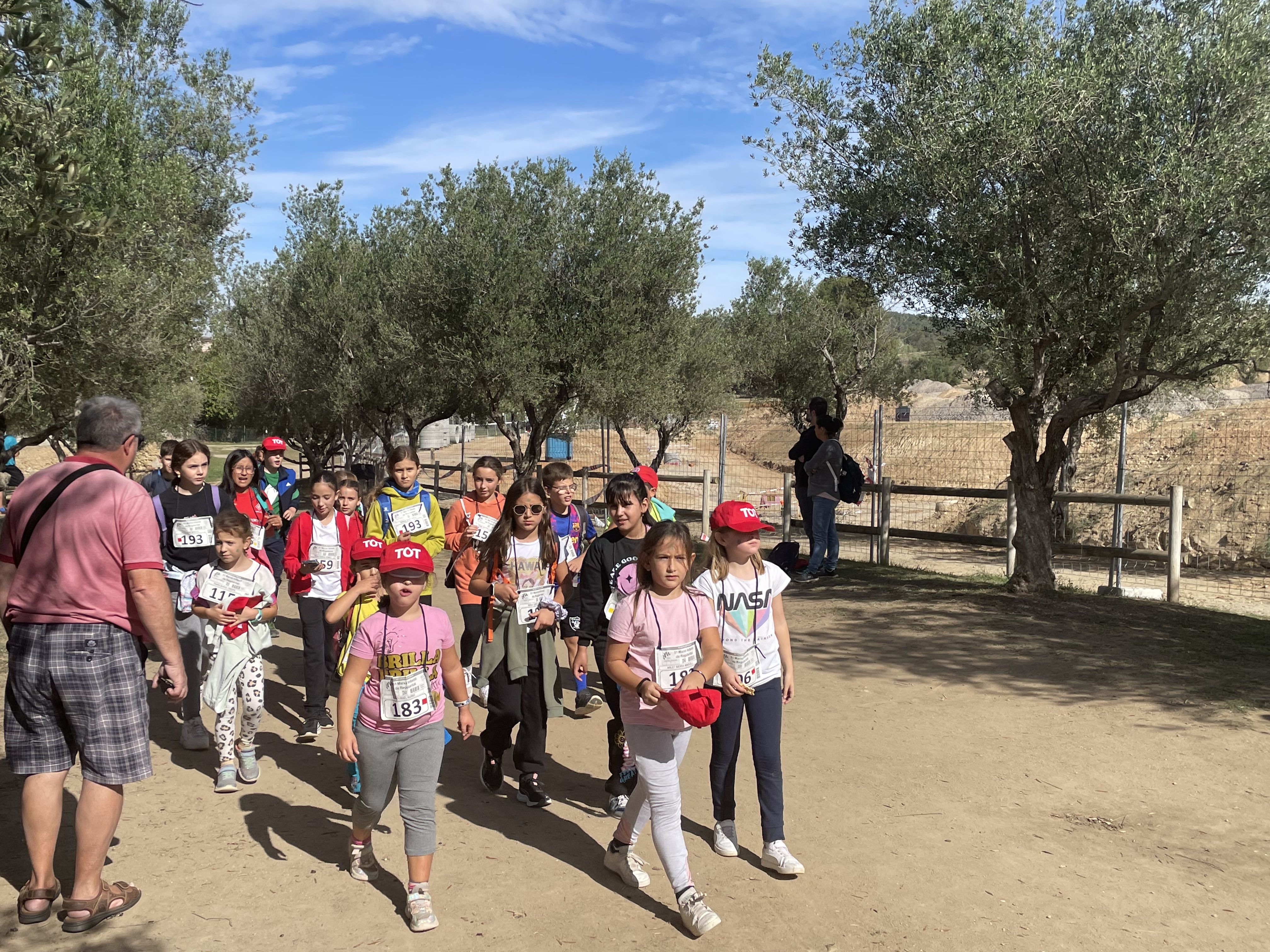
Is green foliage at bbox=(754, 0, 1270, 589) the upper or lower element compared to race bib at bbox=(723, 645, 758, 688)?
upper

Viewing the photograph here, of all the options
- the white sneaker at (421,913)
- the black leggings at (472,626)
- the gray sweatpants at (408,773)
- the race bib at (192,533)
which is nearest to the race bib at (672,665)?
the gray sweatpants at (408,773)

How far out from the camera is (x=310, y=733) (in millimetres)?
6332

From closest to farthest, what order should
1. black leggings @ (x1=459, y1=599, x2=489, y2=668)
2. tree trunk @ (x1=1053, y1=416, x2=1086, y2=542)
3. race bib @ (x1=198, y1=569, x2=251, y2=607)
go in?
race bib @ (x1=198, y1=569, x2=251, y2=607) → black leggings @ (x1=459, y1=599, x2=489, y2=668) → tree trunk @ (x1=1053, y1=416, x2=1086, y2=542)

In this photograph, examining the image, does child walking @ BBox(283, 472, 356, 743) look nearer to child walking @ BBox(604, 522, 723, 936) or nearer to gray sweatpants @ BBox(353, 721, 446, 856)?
gray sweatpants @ BBox(353, 721, 446, 856)

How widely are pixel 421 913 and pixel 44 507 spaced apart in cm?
210

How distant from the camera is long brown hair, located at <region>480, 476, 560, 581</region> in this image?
538 cm

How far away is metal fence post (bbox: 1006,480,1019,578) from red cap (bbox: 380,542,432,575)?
860cm

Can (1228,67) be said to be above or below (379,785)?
above

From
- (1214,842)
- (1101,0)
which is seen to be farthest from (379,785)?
(1101,0)

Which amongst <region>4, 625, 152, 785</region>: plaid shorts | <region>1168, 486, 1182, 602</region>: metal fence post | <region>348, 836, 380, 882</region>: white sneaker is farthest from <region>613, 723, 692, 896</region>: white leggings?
<region>1168, 486, 1182, 602</region>: metal fence post

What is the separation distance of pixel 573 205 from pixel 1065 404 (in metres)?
9.27

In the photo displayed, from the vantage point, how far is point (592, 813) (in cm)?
514

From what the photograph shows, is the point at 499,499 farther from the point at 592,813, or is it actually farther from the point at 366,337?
the point at 366,337

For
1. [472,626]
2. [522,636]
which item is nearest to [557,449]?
[472,626]
